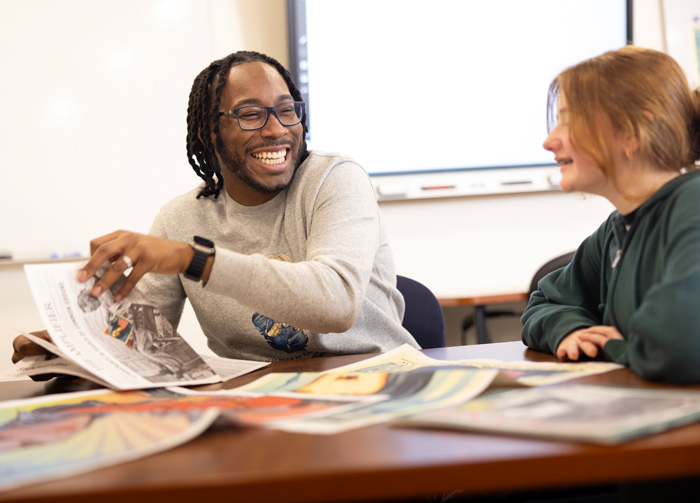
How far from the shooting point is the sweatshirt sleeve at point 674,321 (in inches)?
25.5

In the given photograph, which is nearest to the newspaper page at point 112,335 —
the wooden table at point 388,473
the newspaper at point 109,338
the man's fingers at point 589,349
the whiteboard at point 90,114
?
the newspaper at point 109,338

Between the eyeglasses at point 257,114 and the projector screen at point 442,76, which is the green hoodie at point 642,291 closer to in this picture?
the eyeglasses at point 257,114

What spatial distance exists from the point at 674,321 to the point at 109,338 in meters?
0.77

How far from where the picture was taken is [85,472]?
48 cm

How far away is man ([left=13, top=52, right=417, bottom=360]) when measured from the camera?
46.3 inches

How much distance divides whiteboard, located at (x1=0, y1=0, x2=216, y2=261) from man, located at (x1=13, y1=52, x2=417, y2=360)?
975 millimetres

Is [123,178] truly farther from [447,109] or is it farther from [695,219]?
[695,219]

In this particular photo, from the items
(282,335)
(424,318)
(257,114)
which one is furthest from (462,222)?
(282,335)

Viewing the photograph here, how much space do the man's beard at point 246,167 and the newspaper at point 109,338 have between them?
0.50 meters

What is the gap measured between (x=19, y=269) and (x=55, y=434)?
2108 millimetres

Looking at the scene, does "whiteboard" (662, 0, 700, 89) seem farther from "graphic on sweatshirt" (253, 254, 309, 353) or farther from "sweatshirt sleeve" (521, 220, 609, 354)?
"graphic on sweatshirt" (253, 254, 309, 353)

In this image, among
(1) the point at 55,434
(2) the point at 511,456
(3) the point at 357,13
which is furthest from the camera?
(3) the point at 357,13

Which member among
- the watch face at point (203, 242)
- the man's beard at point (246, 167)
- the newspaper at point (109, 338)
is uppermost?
the man's beard at point (246, 167)

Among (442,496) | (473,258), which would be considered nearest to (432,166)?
(473,258)
